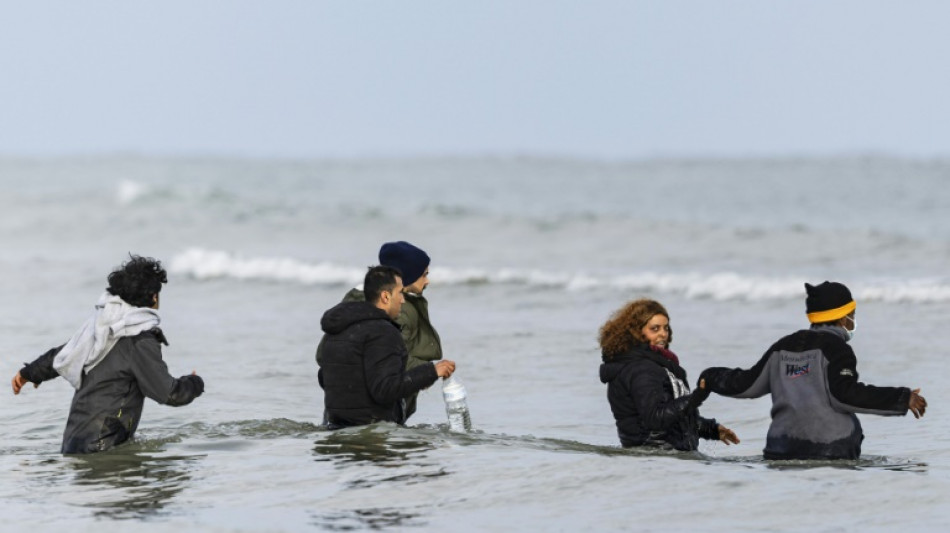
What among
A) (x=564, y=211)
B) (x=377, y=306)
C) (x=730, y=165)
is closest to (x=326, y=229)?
(x=564, y=211)

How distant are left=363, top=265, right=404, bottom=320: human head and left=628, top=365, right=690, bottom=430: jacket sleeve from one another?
1.42 metres

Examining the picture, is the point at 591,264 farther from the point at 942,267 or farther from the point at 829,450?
the point at 829,450

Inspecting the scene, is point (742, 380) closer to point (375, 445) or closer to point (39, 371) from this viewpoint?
point (375, 445)

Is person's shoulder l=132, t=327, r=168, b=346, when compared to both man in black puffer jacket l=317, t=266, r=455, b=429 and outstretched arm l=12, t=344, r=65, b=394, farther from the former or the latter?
man in black puffer jacket l=317, t=266, r=455, b=429

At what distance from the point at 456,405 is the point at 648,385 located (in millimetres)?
1603

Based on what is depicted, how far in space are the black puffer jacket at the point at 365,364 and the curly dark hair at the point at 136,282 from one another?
1003 millimetres

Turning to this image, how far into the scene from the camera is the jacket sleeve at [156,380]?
737cm

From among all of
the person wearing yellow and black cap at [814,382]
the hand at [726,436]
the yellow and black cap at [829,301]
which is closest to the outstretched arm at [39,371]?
the person wearing yellow and black cap at [814,382]

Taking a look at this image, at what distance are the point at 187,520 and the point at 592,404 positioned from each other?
565 centimetres

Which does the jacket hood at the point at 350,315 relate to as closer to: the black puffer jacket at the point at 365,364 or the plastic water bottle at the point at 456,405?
the black puffer jacket at the point at 365,364

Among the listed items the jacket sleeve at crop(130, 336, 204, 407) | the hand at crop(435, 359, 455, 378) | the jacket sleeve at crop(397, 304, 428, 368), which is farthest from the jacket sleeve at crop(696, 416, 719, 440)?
→ the jacket sleeve at crop(130, 336, 204, 407)

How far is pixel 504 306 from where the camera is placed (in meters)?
20.2

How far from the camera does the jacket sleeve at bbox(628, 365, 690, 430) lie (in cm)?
723

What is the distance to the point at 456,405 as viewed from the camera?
852 centimetres
